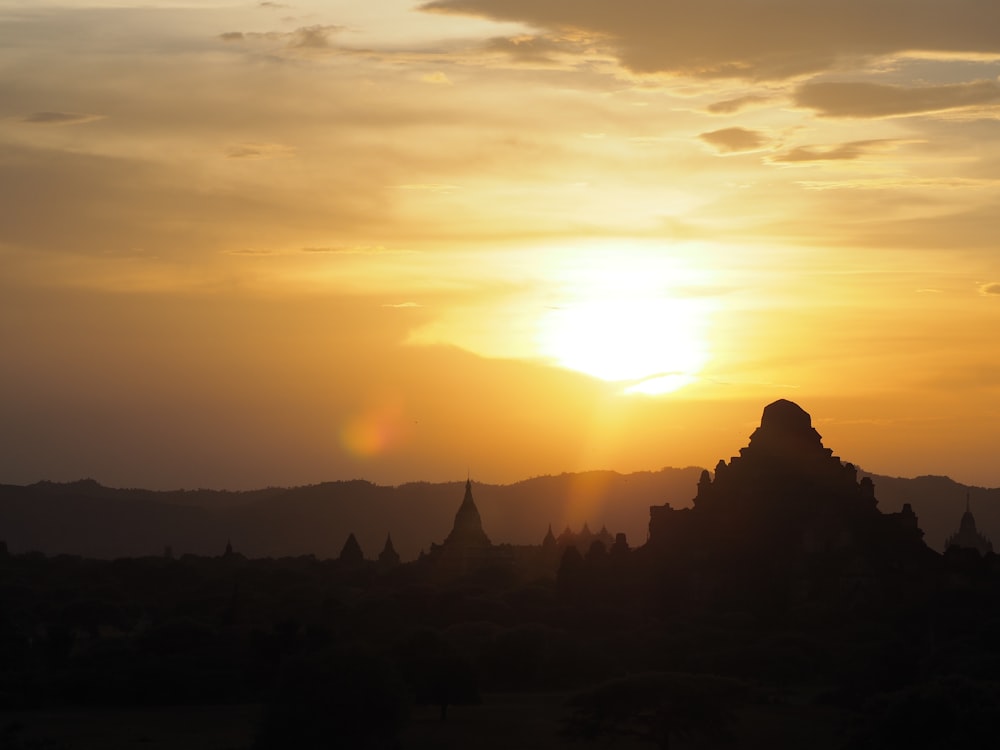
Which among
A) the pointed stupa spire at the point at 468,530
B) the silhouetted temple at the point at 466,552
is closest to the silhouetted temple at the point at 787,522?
the silhouetted temple at the point at 466,552

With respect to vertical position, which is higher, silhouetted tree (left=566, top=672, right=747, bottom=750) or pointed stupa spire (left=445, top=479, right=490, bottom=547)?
pointed stupa spire (left=445, top=479, right=490, bottom=547)

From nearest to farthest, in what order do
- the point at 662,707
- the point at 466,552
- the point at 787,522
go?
the point at 662,707 → the point at 787,522 → the point at 466,552

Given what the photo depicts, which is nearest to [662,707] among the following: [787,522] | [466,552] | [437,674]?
[437,674]

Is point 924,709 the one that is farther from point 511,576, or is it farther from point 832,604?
point 511,576

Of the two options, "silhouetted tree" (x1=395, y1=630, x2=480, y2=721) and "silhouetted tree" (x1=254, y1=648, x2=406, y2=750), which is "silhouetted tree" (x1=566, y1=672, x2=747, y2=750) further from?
"silhouetted tree" (x1=395, y1=630, x2=480, y2=721)

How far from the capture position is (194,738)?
223ft

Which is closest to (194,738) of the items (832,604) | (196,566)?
(832,604)

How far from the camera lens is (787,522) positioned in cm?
→ 11125

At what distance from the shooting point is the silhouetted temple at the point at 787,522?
109250mm

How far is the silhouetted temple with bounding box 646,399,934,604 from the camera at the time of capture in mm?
109250

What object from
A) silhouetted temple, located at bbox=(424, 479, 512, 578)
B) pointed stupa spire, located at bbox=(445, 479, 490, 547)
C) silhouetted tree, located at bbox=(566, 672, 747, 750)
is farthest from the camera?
pointed stupa spire, located at bbox=(445, 479, 490, 547)

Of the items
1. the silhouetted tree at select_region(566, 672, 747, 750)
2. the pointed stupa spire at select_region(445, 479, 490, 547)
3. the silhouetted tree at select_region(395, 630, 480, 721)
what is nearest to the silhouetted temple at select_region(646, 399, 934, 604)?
the silhouetted tree at select_region(395, 630, 480, 721)

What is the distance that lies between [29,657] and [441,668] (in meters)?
26.7

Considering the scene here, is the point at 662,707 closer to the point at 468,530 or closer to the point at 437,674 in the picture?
the point at 437,674
